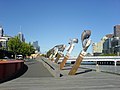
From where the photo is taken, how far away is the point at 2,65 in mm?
22656

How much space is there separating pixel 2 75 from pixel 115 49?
18099 centimetres

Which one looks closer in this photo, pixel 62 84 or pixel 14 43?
pixel 62 84

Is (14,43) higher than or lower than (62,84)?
higher

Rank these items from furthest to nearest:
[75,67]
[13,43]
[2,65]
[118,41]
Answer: [118,41] → [13,43] → [75,67] → [2,65]

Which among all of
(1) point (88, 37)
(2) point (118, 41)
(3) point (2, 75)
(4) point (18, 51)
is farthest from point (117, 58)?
(3) point (2, 75)

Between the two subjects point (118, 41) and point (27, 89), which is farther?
point (118, 41)

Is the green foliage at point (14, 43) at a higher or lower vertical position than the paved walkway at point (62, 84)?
higher

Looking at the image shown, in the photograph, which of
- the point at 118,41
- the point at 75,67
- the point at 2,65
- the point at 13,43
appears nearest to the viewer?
the point at 2,65

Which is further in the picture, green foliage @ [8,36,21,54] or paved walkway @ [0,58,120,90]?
green foliage @ [8,36,21,54]

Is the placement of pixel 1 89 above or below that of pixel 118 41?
below

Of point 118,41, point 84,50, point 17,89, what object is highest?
point 118,41

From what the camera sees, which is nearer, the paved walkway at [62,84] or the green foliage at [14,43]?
the paved walkway at [62,84]

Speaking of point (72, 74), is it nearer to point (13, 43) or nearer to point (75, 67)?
point (75, 67)

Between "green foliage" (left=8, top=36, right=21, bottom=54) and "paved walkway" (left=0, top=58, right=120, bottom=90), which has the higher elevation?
"green foliage" (left=8, top=36, right=21, bottom=54)
